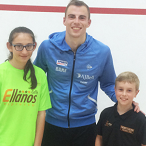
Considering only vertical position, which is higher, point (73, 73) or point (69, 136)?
point (73, 73)

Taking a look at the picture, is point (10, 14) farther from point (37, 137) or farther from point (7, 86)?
point (37, 137)

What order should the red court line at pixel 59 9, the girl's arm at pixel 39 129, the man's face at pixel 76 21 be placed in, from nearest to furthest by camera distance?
the girl's arm at pixel 39 129 → the man's face at pixel 76 21 → the red court line at pixel 59 9

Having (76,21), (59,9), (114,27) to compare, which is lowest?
(76,21)

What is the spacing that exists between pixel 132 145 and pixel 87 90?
439 millimetres

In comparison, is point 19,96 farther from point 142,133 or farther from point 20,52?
point 142,133

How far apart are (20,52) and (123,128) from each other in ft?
2.17

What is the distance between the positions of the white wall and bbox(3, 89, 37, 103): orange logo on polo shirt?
73 cm

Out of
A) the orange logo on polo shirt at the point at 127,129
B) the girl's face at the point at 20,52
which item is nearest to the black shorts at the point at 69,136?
the orange logo on polo shirt at the point at 127,129

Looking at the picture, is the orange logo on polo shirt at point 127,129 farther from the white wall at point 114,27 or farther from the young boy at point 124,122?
the white wall at point 114,27

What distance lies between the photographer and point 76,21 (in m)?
1.23

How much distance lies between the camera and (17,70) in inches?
42.4

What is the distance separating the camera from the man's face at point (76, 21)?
4.06ft

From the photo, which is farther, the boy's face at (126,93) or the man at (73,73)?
the man at (73,73)

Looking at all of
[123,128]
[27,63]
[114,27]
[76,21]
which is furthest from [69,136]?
[114,27]
